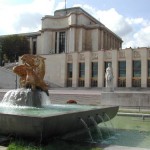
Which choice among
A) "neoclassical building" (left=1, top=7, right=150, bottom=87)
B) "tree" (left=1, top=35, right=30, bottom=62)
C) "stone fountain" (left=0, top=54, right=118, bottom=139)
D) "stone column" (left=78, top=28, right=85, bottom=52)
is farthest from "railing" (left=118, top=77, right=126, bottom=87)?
"tree" (left=1, top=35, right=30, bottom=62)

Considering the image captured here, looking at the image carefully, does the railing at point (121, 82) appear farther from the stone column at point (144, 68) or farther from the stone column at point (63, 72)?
the stone column at point (63, 72)

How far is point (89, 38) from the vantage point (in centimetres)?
6844

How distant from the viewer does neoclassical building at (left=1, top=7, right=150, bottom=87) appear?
44.0 m

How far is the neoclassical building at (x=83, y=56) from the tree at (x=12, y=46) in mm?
4556

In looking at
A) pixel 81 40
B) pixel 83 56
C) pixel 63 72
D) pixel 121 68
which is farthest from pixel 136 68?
pixel 81 40

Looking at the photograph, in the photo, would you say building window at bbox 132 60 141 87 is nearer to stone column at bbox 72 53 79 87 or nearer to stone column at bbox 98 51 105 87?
stone column at bbox 98 51 105 87

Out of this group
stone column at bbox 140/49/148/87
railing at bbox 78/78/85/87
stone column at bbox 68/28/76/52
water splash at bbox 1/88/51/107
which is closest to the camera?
water splash at bbox 1/88/51/107

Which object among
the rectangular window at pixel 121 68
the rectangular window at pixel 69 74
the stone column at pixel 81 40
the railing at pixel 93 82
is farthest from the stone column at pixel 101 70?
the stone column at pixel 81 40

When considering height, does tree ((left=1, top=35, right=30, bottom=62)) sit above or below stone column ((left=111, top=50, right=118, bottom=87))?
above

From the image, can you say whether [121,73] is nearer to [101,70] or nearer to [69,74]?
[101,70]

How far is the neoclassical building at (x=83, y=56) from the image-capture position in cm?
4403

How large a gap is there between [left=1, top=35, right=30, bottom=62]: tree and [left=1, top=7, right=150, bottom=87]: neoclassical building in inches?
179

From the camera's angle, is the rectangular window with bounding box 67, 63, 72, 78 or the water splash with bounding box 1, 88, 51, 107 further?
the rectangular window with bounding box 67, 63, 72, 78

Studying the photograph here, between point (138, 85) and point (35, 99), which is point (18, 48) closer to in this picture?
point (138, 85)
